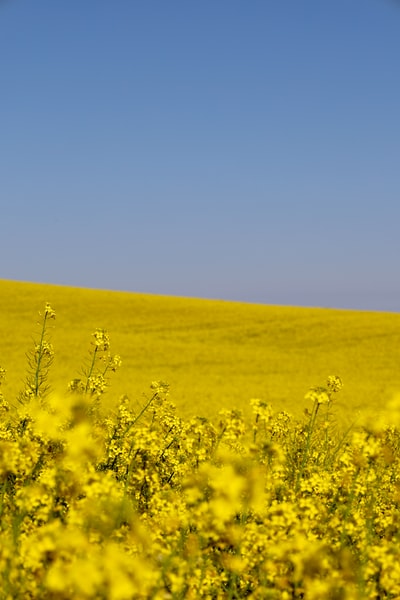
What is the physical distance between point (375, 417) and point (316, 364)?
22513mm

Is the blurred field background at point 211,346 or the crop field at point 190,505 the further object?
the blurred field background at point 211,346

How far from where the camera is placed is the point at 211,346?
27.7 m

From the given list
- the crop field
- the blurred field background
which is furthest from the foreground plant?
the blurred field background

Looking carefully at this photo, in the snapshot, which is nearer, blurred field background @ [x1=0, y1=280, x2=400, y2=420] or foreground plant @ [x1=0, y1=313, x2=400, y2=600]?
foreground plant @ [x1=0, y1=313, x2=400, y2=600]

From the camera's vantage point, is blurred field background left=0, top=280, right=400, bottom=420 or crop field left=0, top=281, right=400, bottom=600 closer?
crop field left=0, top=281, right=400, bottom=600

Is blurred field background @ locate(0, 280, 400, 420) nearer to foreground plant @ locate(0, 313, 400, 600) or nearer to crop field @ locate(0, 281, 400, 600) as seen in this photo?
crop field @ locate(0, 281, 400, 600)

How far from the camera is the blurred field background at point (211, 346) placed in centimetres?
1967

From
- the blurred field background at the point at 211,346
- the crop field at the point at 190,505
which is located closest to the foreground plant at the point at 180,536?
the crop field at the point at 190,505

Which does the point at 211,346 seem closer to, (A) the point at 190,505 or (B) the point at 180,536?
(A) the point at 190,505

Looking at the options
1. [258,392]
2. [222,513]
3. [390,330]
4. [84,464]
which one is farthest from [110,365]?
[390,330]

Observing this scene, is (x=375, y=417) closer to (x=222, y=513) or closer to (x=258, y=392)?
(x=222, y=513)

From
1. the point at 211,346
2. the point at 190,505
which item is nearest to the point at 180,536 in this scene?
the point at 190,505

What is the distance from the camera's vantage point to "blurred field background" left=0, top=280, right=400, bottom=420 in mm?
19672

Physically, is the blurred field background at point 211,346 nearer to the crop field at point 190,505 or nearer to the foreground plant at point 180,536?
the crop field at point 190,505
